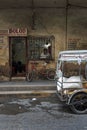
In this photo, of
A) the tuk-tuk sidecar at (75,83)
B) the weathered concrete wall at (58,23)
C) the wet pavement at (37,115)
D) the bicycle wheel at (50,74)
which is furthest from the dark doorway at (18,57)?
the tuk-tuk sidecar at (75,83)

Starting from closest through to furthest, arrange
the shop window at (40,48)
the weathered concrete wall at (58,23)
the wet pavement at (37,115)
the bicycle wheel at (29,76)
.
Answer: the wet pavement at (37,115) → the bicycle wheel at (29,76) → the weathered concrete wall at (58,23) → the shop window at (40,48)

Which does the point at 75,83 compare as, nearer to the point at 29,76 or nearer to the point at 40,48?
the point at 29,76

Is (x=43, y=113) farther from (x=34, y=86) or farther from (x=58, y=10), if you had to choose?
(x=58, y=10)

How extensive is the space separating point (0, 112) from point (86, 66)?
3085mm

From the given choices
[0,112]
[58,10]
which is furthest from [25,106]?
[58,10]

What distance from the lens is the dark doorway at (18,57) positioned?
18.8 meters

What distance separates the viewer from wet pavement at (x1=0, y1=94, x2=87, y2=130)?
31.4ft

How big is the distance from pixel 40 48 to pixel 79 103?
24.8ft

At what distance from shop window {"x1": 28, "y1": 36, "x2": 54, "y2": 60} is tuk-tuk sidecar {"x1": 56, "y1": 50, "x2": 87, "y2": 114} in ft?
19.7

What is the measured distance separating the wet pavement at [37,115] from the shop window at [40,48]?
4.21 metres

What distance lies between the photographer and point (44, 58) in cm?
1886

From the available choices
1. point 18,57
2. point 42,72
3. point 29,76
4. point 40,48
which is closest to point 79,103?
point 29,76

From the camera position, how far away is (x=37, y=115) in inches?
438

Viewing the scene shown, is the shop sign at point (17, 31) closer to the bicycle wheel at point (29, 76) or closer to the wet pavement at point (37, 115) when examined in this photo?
the bicycle wheel at point (29, 76)
